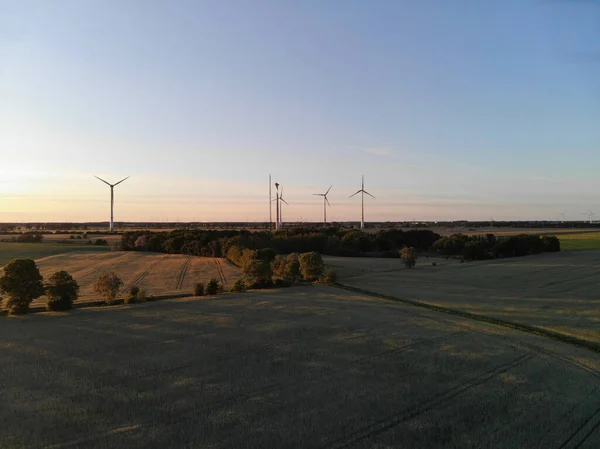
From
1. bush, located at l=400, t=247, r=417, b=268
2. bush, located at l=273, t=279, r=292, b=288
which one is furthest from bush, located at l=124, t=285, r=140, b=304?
bush, located at l=400, t=247, r=417, b=268

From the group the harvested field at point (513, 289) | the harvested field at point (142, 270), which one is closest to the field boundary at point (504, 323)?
the harvested field at point (513, 289)

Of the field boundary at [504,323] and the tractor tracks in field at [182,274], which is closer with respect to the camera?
the field boundary at [504,323]

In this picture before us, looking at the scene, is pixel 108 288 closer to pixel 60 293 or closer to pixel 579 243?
pixel 60 293

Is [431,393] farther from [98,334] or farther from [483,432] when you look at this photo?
[98,334]

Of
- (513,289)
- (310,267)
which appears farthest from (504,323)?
(310,267)

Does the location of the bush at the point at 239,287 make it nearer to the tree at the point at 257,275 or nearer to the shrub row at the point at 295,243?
the tree at the point at 257,275

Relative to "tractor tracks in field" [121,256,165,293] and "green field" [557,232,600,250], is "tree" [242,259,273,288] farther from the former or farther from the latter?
"green field" [557,232,600,250]
